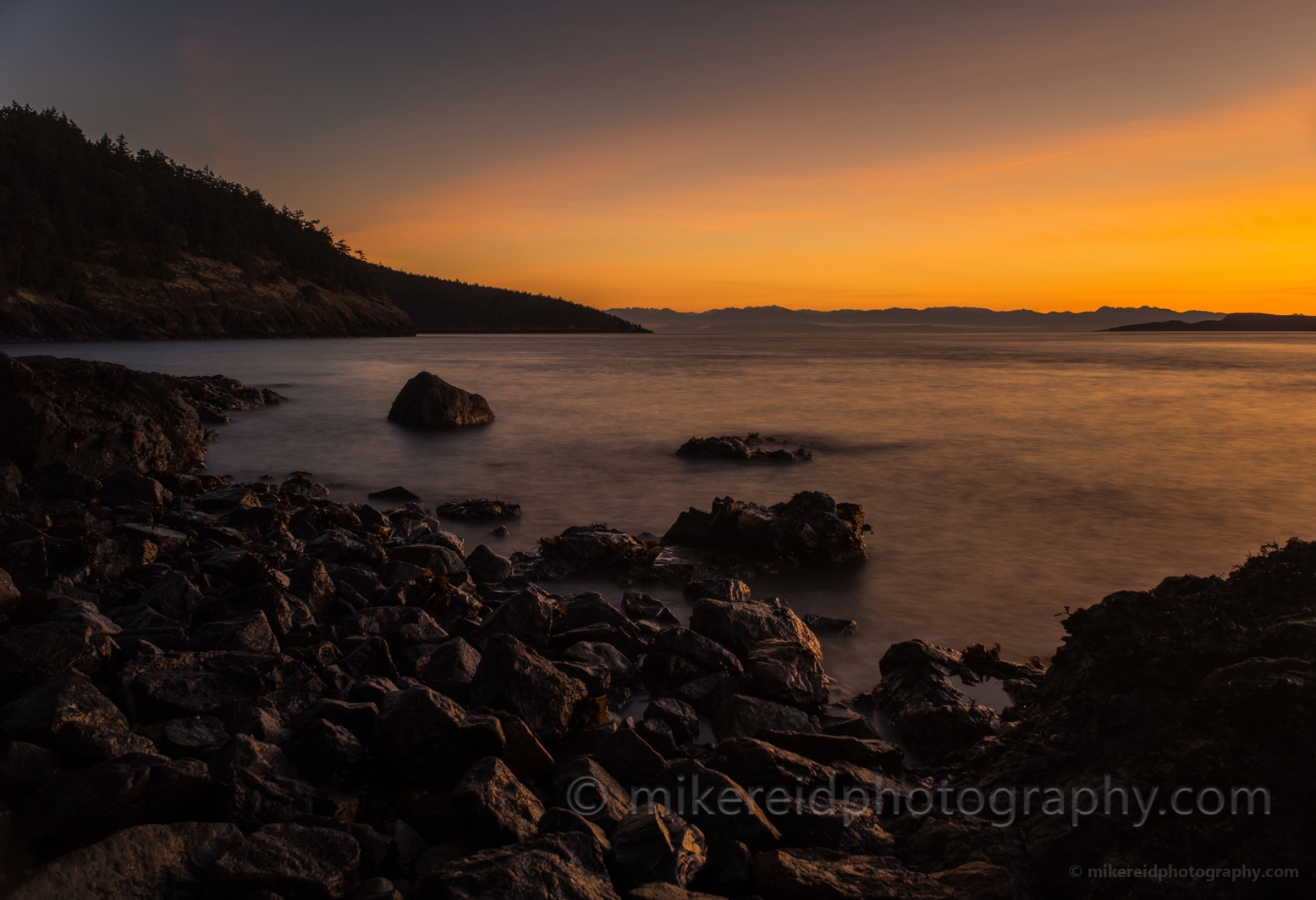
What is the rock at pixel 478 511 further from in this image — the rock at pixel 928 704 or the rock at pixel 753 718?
the rock at pixel 753 718

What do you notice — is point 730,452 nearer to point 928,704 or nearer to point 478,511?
point 478,511

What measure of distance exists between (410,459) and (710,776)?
15023 mm

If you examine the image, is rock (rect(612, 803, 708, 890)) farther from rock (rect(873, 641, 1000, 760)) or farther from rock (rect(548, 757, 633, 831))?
rock (rect(873, 641, 1000, 760))

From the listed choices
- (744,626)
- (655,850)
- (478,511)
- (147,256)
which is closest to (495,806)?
(655,850)

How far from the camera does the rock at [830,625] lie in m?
7.64

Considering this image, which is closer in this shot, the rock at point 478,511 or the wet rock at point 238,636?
the wet rock at point 238,636

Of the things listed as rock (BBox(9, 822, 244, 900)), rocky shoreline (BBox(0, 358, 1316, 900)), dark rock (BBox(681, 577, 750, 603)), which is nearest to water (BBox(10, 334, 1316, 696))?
dark rock (BBox(681, 577, 750, 603))

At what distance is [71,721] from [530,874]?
102 inches

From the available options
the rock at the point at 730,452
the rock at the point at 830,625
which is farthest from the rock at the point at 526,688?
the rock at the point at 730,452

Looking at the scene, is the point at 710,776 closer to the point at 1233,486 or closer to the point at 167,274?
the point at 1233,486

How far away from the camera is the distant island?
75688 mm

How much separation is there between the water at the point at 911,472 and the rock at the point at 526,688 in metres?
2.65

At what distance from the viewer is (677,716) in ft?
17.3

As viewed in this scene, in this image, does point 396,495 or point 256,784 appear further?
point 396,495
